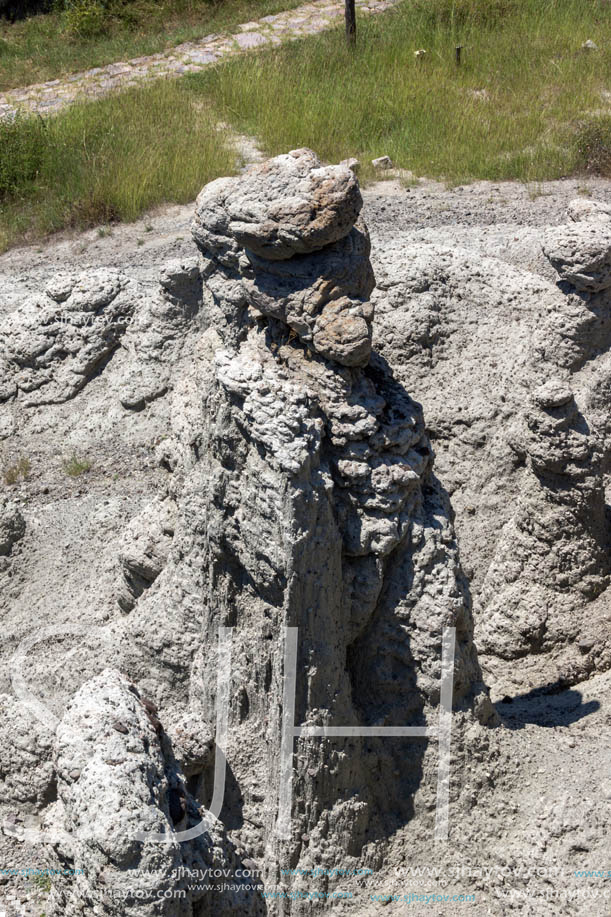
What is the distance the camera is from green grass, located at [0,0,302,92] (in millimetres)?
20203

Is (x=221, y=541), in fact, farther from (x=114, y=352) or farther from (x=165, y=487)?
(x=114, y=352)

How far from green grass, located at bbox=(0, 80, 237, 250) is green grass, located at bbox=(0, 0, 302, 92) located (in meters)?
5.28

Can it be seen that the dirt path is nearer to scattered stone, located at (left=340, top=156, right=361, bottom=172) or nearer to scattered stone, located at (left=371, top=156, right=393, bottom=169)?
scattered stone, located at (left=340, top=156, right=361, bottom=172)

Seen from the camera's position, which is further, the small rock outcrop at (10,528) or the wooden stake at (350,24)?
the wooden stake at (350,24)

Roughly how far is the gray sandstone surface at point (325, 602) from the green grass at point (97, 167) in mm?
7268

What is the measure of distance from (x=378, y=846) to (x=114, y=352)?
4.75 metres

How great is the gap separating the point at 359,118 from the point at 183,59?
606cm

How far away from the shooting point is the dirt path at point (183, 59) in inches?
727

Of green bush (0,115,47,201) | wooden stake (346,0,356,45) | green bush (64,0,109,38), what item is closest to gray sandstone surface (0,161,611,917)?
green bush (0,115,47,201)

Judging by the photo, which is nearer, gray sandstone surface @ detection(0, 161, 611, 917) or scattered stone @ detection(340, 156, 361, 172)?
gray sandstone surface @ detection(0, 161, 611, 917)

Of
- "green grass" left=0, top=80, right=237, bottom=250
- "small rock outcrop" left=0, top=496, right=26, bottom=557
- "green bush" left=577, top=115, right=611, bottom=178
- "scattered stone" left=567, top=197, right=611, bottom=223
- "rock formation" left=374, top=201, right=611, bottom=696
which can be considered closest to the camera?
"rock formation" left=374, top=201, right=611, bottom=696

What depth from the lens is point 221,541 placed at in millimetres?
4699

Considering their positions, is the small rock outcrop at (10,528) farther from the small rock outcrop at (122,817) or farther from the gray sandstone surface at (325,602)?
the small rock outcrop at (122,817)
